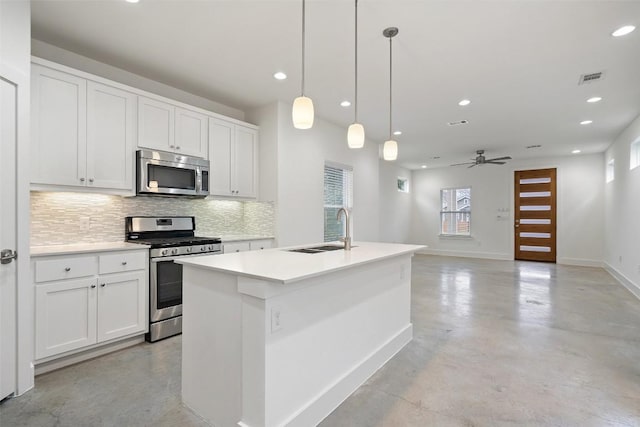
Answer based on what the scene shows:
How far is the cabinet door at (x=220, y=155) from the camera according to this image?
3.87 meters

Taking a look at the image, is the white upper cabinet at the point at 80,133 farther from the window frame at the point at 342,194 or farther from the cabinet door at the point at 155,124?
the window frame at the point at 342,194

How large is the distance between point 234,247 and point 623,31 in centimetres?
419

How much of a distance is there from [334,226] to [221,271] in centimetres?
388

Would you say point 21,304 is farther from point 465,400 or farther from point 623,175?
point 623,175

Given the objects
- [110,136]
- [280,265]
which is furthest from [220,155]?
Result: [280,265]

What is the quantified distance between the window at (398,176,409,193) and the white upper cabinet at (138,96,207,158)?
713 centimetres

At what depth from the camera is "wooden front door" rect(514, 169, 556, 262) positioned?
8164 millimetres

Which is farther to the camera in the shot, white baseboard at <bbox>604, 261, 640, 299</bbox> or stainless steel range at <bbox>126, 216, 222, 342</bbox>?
white baseboard at <bbox>604, 261, 640, 299</bbox>

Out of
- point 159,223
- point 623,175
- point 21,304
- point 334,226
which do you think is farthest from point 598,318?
point 21,304

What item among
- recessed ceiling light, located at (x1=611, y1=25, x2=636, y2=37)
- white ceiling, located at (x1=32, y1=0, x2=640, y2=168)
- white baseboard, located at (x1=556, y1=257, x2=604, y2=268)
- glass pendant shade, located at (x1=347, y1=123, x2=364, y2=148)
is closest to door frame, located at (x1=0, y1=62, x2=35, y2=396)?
white ceiling, located at (x1=32, y1=0, x2=640, y2=168)

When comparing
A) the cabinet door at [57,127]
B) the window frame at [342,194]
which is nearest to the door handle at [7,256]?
the cabinet door at [57,127]

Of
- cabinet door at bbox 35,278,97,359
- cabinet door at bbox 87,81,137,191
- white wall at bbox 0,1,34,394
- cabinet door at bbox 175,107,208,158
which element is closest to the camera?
white wall at bbox 0,1,34,394

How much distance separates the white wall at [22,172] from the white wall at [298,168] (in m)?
2.53

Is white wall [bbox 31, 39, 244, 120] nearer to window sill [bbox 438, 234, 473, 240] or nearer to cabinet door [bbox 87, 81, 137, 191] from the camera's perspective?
cabinet door [bbox 87, 81, 137, 191]
